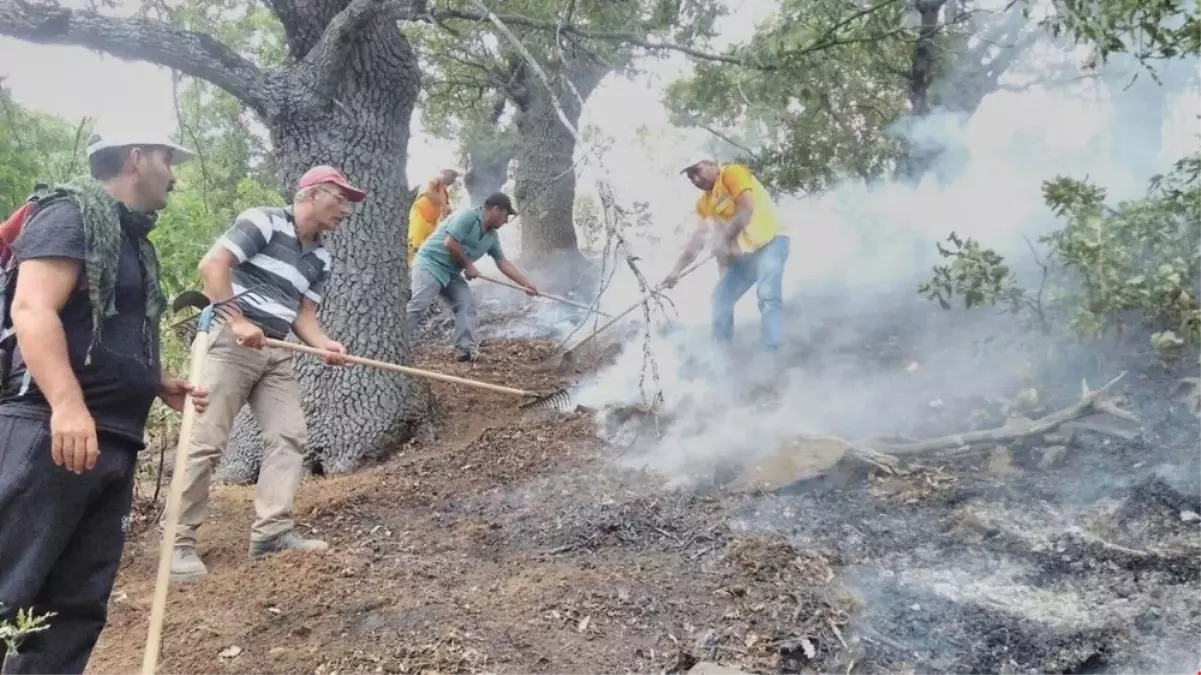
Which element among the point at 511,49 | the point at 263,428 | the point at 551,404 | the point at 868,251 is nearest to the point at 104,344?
the point at 263,428

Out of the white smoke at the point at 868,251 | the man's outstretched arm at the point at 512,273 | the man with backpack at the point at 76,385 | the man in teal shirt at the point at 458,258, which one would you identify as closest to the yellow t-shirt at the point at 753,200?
the white smoke at the point at 868,251

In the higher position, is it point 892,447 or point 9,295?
point 9,295

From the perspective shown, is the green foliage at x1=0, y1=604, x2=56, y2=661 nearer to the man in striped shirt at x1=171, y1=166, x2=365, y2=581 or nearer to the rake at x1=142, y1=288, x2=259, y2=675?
the rake at x1=142, y1=288, x2=259, y2=675

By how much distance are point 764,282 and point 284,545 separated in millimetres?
4110

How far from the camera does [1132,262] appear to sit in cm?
553

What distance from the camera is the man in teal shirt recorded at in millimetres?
7652

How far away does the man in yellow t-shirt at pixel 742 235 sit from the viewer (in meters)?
6.80

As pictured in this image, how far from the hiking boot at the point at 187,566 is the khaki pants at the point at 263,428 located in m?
0.04

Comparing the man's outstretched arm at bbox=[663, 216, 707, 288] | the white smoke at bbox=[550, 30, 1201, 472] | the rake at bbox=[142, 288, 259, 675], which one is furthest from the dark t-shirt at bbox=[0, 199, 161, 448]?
the man's outstretched arm at bbox=[663, 216, 707, 288]

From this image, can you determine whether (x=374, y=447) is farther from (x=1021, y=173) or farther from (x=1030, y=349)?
(x=1021, y=173)

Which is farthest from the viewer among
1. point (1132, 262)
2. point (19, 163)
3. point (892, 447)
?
point (19, 163)

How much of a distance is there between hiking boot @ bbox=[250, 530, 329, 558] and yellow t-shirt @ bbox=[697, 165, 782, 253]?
409 centimetres

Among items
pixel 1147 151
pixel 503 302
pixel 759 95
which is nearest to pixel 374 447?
pixel 759 95

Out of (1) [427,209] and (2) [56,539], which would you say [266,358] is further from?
(1) [427,209]
